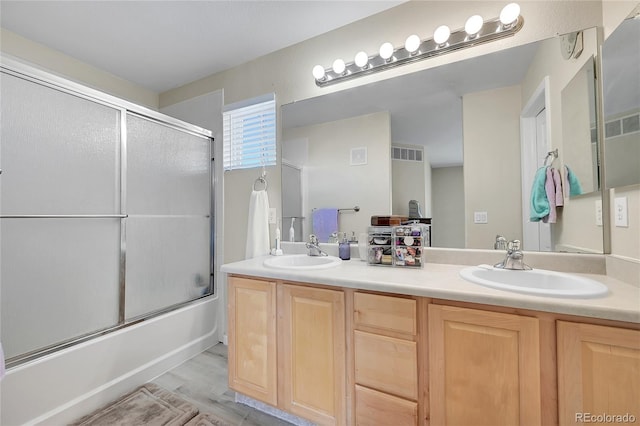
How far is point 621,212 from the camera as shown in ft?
3.50

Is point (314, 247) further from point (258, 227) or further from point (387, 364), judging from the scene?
point (387, 364)

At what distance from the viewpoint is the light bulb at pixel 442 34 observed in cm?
144

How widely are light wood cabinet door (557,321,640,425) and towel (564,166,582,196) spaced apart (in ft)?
2.34

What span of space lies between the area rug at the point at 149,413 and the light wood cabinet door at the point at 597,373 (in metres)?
1.54

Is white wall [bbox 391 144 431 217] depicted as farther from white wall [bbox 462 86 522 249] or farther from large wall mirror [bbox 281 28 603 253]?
white wall [bbox 462 86 522 249]

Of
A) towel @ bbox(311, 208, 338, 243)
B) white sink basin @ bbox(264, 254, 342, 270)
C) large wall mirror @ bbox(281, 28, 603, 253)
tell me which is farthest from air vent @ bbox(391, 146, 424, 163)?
white sink basin @ bbox(264, 254, 342, 270)

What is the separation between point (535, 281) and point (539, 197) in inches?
17.2

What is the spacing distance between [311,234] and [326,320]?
2.50ft

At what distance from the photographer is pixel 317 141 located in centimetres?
190

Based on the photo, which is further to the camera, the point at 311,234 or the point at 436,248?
the point at 311,234

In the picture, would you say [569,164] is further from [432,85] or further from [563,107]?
[432,85]

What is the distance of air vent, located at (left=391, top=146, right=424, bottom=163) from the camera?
5.20ft

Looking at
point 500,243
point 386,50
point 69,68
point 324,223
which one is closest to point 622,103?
point 500,243

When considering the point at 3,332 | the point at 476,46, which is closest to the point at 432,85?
the point at 476,46
